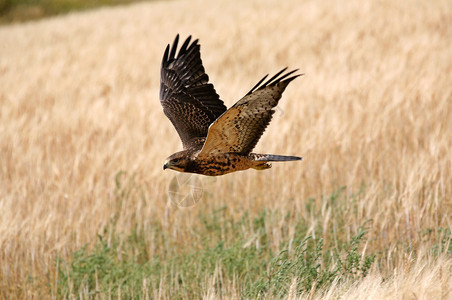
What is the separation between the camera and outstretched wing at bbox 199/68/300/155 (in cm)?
235

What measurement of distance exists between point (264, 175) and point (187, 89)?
1192mm

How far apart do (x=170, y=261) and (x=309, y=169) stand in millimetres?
1356

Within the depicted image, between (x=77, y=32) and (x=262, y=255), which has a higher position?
(x=77, y=32)

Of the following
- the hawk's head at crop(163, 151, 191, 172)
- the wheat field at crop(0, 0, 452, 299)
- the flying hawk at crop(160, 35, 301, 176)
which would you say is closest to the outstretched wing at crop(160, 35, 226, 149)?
the flying hawk at crop(160, 35, 301, 176)

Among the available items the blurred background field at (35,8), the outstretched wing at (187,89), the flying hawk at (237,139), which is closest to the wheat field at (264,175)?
the flying hawk at (237,139)

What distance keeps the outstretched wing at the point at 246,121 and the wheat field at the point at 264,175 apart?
2.25 ft

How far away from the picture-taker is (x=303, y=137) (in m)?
4.67

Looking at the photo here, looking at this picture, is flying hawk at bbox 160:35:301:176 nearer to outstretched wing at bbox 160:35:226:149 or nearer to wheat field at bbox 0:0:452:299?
outstretched wing at bbox 160:35:226:149

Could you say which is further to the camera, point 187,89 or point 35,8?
point 35,8

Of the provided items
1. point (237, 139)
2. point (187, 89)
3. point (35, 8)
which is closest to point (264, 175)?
point (187, 89)

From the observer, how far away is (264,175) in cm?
A: 439

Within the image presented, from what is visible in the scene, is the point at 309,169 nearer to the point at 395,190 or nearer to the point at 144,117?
the point at 395,190

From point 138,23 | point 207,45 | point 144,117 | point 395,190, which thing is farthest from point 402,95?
point 138,23

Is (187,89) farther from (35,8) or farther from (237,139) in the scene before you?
(35,8)
